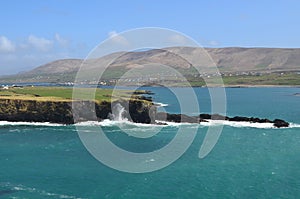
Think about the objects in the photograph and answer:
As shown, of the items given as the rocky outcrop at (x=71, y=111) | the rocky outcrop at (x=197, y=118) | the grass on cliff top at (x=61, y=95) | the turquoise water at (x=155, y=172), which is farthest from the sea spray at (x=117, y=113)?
the turquoise water at (x=155, y=172)

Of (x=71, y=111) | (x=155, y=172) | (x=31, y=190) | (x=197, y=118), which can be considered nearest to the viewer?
(x=31, y=190)

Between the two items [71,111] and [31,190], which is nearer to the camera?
[31,190]

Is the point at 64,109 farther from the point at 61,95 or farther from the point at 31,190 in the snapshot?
the point at 31,190

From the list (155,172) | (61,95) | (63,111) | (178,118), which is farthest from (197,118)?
(155,172)

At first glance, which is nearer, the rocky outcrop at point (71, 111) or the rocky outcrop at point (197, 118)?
the rocky outcrop at point (71, 111)

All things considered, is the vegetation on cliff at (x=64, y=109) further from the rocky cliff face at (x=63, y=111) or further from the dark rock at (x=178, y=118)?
the dark rock at (x=178, y=118)

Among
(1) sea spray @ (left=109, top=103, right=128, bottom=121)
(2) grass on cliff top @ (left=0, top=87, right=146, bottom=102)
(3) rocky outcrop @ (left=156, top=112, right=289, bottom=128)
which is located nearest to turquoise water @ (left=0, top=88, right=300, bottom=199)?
(1) sea spray @ (left=109, top=103, right=128, bottom=121)

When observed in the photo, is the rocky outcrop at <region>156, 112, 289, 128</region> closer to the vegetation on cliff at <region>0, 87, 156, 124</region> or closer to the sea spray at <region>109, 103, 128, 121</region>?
the vegetation on cliff at <region>0, 87, 156, 124</region>
